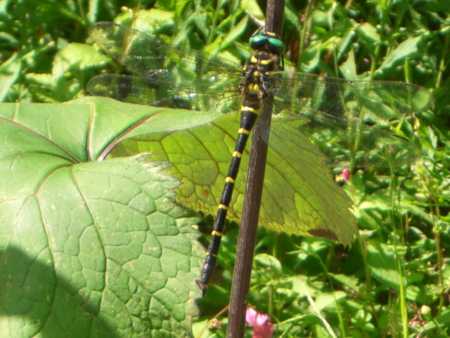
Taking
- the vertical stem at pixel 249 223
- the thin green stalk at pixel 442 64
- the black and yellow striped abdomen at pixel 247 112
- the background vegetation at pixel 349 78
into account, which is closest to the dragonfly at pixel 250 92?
the black and yellow striped abdomen at pixel 247 112

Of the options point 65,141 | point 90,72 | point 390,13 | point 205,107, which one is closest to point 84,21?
point 90,72

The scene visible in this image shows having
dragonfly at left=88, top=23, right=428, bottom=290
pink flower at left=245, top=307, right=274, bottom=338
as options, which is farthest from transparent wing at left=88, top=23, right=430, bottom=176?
pink flower at left=245, top=307, right=274, bottom=338

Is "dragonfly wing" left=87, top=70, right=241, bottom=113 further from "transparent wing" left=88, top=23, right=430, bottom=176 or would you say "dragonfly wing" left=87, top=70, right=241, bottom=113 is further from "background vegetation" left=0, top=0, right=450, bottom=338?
"background vegetation" left=0, top=0, right=450, bottom=338

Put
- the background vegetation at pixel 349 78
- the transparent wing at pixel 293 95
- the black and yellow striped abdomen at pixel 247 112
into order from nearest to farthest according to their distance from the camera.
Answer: the black and yellow striped abdomen at pixel 247 112 → the transparent wing at pixel 293 95 → the background vegetation at pixel 349 78

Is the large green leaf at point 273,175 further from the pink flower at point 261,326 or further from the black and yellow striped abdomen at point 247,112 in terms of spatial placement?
the pink flower at point 261,326

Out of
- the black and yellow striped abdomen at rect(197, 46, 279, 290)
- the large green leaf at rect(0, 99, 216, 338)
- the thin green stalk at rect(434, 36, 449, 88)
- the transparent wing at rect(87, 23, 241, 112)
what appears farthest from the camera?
the thin green stalk at rect(434, 36, 449, 88)

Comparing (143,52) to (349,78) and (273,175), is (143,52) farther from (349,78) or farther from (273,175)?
(349,78)
